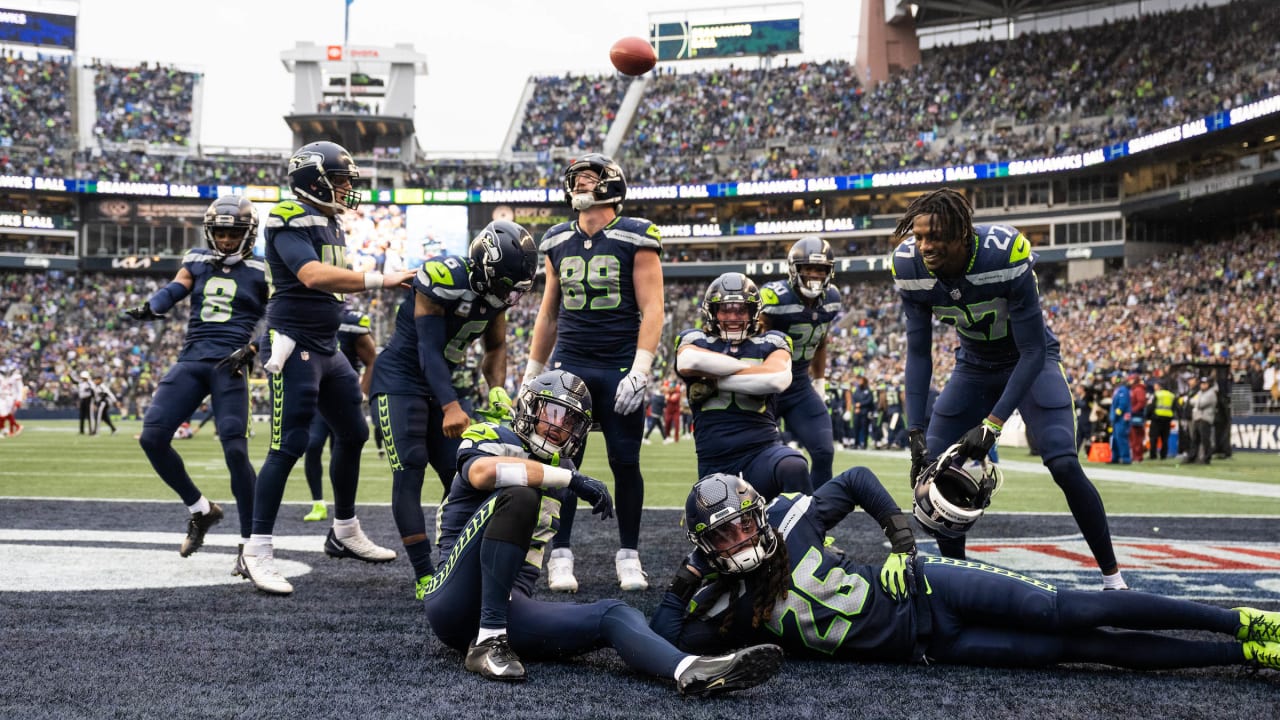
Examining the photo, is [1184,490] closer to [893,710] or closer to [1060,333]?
[893,710]

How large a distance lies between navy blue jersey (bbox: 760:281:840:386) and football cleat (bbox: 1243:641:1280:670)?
3585mm

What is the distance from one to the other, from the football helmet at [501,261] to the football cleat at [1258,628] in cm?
320

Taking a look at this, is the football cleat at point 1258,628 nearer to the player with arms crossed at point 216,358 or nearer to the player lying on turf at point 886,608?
the player lying on turf at point 886,608

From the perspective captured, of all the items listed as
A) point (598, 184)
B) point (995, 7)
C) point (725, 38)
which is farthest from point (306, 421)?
point (725, 38)

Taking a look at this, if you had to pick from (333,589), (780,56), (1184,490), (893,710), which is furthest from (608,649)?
(780,56)

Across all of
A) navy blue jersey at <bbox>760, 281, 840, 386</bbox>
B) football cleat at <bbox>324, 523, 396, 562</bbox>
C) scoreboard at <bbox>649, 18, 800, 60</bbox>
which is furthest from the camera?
scoreboard at <bbox>649, 18, 800, 60</bbox>

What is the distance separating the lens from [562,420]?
378 cm

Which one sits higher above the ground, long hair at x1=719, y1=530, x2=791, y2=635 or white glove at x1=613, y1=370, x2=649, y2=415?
white glove at x1=613, y1=370, x2=649, y2=415

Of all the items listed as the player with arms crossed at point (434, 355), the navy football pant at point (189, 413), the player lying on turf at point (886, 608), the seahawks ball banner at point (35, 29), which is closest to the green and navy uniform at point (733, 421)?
the player with arms crossed at point (434, 355)

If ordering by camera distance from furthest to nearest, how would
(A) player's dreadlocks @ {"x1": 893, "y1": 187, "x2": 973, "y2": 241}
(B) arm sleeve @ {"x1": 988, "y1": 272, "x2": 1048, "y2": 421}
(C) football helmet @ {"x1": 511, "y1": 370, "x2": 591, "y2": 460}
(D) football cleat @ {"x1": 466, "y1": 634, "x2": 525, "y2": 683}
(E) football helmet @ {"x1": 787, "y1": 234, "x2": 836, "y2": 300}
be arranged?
(E) football helmet @ {"x1": 787, "y1": 234, "x2": 836, "y2": 300} → (B) arm sleeve @ {"x1": 988, "y1": 272, "x2": 1048, "y2": 421} → (A) player's dreadlocks @ {"x1": 893, "y1": 187, "x2": 973, "y2": 241} → (C) football helmet @ {"x1": 511, "y1": 370, "x2": 591, "y2": 460} → (D) football cleat @ {"x1": 466, "y1": 634, "x2": 525, "y2": 683}

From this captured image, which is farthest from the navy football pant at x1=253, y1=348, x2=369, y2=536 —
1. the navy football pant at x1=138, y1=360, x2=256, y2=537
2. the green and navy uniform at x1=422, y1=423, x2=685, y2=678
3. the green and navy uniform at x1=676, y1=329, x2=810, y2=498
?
the green and navy uniform at x1=676, y1=329, x2=810, y2=498

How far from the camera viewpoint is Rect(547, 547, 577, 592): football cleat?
5.26 meters

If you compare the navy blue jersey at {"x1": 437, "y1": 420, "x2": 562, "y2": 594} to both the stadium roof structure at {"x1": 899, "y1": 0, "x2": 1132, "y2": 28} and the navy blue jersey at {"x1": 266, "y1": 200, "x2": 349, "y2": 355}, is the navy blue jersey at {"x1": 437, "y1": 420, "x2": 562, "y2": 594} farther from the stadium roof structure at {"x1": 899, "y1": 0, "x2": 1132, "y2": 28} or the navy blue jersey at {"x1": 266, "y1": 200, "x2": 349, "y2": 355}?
the stadium roof structure at {"x1": 899, "y1": 0, "x2": 1132, "y2": 28}

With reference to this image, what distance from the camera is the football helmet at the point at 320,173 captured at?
5484 millimetres
